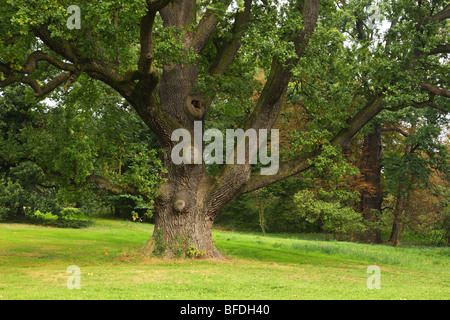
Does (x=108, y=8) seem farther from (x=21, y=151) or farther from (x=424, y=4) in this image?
(x=424, y=4)

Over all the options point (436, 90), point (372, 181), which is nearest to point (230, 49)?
point (436, 90)

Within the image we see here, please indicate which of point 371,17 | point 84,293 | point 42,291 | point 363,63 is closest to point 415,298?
point 84,293

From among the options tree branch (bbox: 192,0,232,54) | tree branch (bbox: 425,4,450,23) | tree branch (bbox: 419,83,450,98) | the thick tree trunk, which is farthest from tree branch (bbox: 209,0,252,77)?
the thick tree trunk

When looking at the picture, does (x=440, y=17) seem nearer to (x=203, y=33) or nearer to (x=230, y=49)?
(x=230, y=49)

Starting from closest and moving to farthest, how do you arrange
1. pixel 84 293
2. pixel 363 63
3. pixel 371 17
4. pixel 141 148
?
pixel 84 293 → pixel 141 148 → pixel 363 63 → pixel 371 17

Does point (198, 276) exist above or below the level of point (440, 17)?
below

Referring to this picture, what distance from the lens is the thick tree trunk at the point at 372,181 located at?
27553 millimetres

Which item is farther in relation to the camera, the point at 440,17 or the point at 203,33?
the point at 440,17

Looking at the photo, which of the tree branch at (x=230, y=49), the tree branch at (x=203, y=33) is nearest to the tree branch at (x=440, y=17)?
the tree branch at (x=230, y=49)

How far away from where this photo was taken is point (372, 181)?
28078 millimetres

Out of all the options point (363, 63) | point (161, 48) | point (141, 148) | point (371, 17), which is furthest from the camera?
point (371, 17)

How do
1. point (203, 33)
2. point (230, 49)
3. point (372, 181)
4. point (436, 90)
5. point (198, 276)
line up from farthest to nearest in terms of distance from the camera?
point (372, 181) → point (230, 49) → point (436, 90) → point (203, 33) → point (198, 276)
